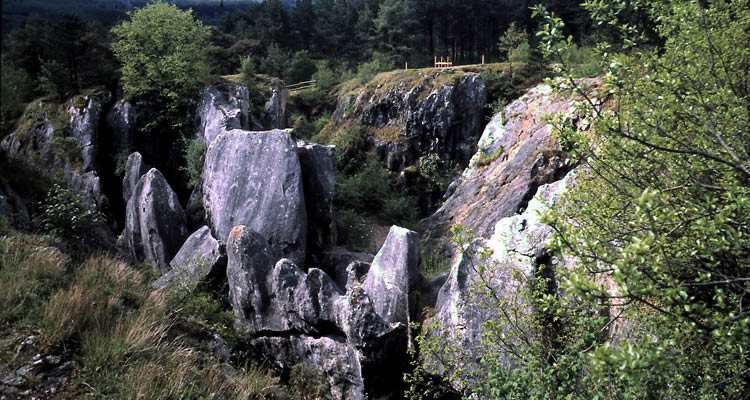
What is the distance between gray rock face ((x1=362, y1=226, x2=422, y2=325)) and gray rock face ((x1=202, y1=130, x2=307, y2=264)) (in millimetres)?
4040

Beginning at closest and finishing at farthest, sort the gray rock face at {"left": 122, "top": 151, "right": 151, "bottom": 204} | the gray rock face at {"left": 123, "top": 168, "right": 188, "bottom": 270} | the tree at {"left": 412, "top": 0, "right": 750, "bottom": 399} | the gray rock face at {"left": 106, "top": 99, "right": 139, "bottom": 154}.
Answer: the tree at {"left": 412, "top": 0, "right": 750, "bottom": 399}
the gray rock face at {"left": 123, "top": 168, "right": 188, "bottom": 270}
the gray rock face at {"left": 122, "top": 151, "right": 151, "bottom": 204}
the gray rock face at {"left": 106, "top": 99, "right": 139, "bottom": 154}

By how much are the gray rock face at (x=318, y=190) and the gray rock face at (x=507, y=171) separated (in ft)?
16.5

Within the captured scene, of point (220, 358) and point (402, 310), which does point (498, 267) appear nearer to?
point (402, 310)

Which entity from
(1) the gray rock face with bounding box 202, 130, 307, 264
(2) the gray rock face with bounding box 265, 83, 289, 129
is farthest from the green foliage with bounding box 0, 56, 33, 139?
(1) the gray rock face with bounding box 202, 130, 307, 264

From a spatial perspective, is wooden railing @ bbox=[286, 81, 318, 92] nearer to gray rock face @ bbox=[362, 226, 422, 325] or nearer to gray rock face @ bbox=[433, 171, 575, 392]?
gray rock face @ bbox=[362, 226, 422, 325]

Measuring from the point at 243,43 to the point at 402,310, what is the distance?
42.7 m

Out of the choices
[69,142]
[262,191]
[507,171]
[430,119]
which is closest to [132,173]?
[69,142]

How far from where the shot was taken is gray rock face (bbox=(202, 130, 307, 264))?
600 inches

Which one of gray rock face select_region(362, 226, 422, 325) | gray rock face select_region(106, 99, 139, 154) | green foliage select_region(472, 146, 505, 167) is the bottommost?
gray rock face select_region(362, 226, 422, 325)

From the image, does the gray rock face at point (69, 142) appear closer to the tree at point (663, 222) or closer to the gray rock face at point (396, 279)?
the gray rock face at point (396, 279)

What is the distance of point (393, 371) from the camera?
10.4 m

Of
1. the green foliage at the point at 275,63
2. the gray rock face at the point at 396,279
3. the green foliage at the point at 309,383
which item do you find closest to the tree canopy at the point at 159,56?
the gray rock face at the point at 396,279

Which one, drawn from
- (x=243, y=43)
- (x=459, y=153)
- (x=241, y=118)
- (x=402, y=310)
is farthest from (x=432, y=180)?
(x=243, y=43)

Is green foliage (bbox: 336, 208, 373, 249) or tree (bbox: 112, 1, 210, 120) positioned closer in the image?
green foliage (bbox: 336, 208, 373, 249)
